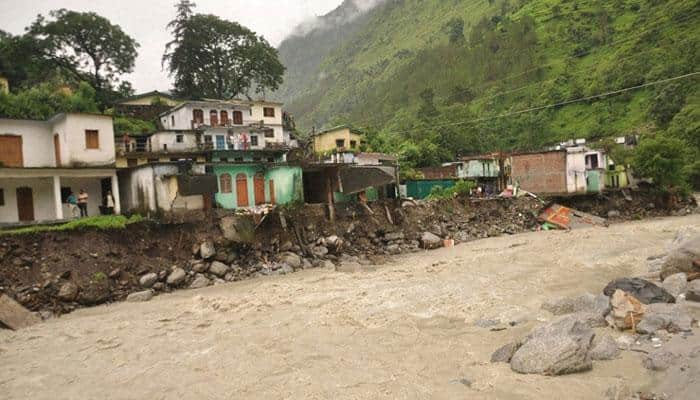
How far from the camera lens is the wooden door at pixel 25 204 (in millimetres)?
24703

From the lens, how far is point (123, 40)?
50.6m

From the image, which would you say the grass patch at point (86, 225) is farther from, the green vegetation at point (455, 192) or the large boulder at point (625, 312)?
the green vegetation at point (455, 192)

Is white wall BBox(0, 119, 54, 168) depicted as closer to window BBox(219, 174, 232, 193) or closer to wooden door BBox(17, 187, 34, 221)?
wooden door BBox(17, 187, 34, 221)

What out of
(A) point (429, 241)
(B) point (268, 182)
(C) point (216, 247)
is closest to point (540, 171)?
(A) point (429, 241)

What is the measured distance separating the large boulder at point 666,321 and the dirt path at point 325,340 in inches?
54.3

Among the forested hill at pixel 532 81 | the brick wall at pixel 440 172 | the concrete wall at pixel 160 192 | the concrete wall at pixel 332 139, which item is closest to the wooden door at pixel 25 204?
the concrete wall at pixel 160 192

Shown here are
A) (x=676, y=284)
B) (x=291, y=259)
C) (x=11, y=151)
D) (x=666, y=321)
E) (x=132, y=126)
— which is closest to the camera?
(x=666, y=321)

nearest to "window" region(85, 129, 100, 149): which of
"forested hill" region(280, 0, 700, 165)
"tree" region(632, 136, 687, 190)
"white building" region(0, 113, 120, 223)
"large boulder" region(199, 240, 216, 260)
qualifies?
"white building" region(0, 113, 120, 223)

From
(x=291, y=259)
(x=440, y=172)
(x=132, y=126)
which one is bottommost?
(x=291, y=259)

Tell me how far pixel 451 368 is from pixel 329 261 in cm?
1741

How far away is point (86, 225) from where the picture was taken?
21.8 m

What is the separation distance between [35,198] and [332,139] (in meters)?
33.1

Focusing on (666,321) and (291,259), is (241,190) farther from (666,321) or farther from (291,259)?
(666,321)

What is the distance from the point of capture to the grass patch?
2047cm
